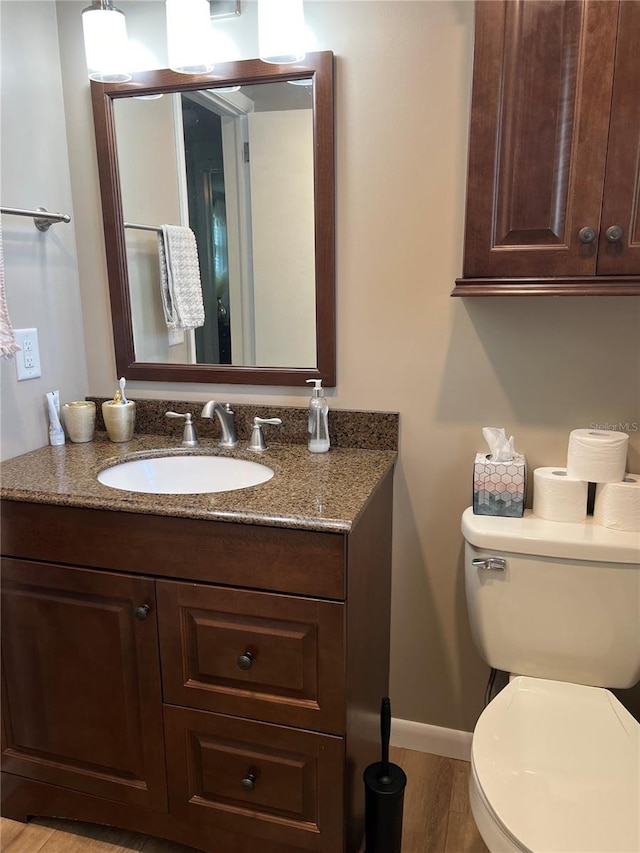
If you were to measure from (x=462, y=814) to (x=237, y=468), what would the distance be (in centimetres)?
107

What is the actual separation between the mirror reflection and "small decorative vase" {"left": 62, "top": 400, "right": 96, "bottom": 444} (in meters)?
0.29

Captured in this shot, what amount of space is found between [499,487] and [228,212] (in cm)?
100

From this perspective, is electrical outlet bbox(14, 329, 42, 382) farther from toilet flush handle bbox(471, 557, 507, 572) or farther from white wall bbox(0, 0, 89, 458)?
toilet flush handle bbox(471, 557, 507, 572)

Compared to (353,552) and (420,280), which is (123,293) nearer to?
(420,280)

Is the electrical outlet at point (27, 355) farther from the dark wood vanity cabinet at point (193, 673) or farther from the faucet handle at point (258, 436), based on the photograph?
the faucet handle at point (258, 436)

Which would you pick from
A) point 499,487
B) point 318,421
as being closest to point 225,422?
point 318,421

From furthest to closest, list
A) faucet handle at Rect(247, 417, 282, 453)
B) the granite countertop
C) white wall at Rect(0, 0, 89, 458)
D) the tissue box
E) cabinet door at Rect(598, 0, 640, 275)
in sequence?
faucet handle at Rect(247, 417, 282, 453)
white wall at Rect(0, 0, 89, 458)
the tissue box
the granite countertop
cabinet door at Rect(598, 0, 640, 275)

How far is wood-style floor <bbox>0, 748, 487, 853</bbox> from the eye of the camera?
150cm

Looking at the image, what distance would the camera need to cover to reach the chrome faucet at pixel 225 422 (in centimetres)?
167

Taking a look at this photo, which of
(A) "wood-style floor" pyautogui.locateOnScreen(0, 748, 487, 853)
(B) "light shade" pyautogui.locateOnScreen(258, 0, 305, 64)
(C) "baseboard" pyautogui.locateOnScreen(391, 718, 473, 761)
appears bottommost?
(A) "wood-style floor" pyautogui.locateOnScreen(0, 748, 487, 853)

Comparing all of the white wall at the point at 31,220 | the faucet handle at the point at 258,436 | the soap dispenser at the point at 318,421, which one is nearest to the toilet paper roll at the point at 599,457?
the soap dispenser at the point at 318,421

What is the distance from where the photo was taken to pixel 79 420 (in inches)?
67.8

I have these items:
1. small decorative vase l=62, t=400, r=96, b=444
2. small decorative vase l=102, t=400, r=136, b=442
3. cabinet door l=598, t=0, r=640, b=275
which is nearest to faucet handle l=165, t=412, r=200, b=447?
small decorative vase l=102, t=400, r=136, b=442

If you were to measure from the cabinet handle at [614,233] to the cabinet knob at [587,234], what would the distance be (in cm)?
2
